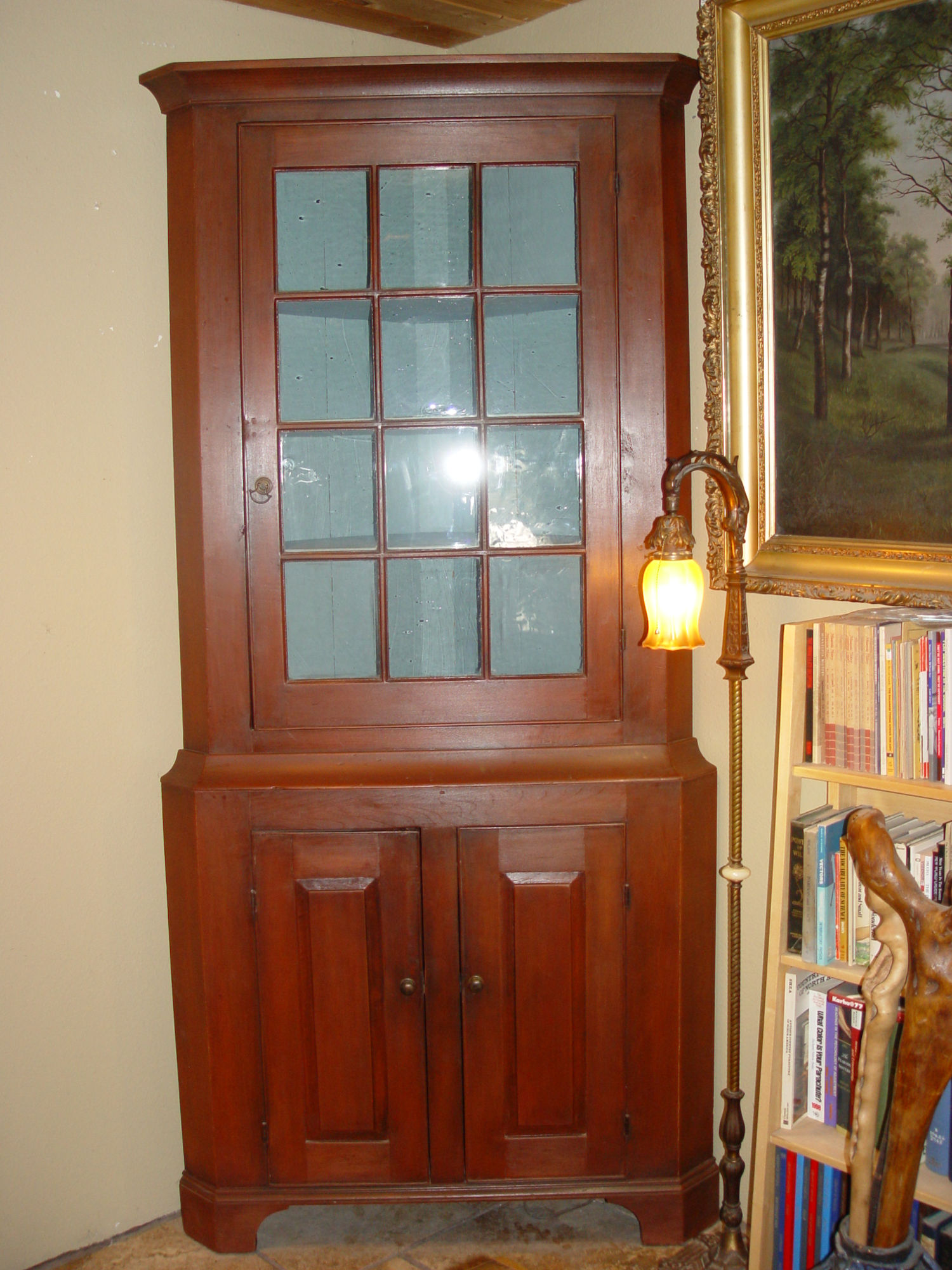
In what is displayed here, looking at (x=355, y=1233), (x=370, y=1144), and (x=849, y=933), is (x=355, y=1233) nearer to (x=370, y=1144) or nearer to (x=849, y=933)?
(x=370, y=1144)

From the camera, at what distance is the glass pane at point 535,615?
2201 millimetres

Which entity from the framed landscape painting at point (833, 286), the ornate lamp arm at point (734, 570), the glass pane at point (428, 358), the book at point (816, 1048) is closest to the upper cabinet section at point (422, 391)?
the glass pane at point (428, 358)

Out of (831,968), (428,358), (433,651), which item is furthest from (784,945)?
(428,358)

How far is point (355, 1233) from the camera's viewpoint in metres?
2.40

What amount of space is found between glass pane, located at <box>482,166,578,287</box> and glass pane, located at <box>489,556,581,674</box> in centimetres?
53

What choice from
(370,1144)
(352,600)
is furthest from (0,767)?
(370,1144)

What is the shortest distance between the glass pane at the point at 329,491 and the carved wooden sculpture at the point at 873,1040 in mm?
1159

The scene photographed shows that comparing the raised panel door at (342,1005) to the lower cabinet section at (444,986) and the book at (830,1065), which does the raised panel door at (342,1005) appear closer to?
the lower cabinet section at (444,986)

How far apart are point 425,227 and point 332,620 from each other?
760 mm

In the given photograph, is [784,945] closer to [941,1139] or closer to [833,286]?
[941,1139]

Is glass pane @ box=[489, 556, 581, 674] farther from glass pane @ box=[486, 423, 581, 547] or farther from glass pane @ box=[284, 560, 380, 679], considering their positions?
glass pane @ box=[284, 560, 380, 679]

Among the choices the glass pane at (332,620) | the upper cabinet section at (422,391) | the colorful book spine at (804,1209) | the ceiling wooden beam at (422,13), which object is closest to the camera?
the colorful book spine at (804,1209)

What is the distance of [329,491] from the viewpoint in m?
2.20

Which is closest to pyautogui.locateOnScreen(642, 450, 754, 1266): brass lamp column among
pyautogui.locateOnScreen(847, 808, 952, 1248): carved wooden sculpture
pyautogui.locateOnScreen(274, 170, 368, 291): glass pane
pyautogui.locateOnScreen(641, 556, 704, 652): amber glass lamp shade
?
pyautogui.locateOnScreen(641, 556, 704, 652): amber glass lamp shade
